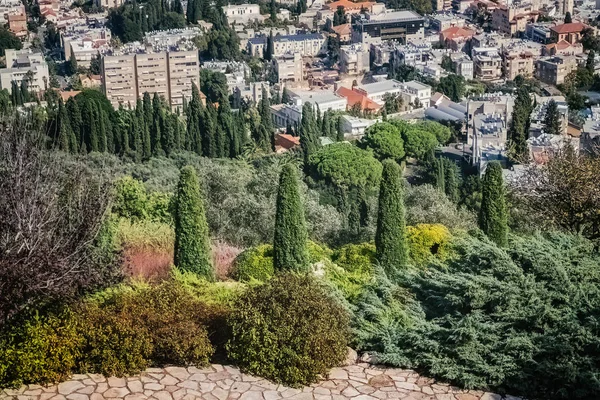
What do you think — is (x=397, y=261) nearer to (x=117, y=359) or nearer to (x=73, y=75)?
(x=117, y=359)

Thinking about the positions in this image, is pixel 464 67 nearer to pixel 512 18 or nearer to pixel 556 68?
pixel 556 68

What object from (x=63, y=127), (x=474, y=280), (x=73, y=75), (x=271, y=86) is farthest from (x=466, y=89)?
(x=474, y=280)

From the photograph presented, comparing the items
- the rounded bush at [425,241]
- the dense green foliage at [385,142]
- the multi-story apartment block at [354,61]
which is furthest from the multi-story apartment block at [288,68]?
the rounded bush at [425,241]

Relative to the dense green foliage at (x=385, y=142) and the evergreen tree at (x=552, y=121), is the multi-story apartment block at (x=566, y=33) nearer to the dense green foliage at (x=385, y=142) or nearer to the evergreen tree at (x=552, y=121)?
the evergreen tree at (x=552, y=121)

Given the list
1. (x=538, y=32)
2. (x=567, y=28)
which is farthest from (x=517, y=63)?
(x=538, y=32)

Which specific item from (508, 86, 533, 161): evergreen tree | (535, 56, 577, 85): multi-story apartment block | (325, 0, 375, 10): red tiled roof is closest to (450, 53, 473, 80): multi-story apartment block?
(535, 56, 577, 85): multi-story apartment block
